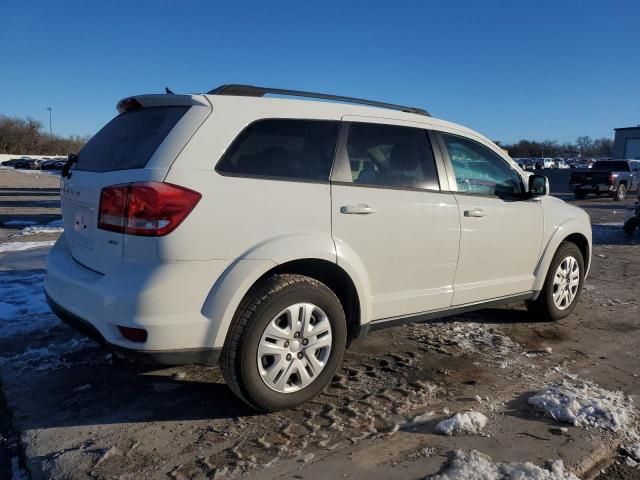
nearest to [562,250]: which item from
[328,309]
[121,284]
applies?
[328,309]

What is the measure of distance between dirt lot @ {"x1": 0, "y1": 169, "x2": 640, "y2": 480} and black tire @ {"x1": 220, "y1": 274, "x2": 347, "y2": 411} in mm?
141

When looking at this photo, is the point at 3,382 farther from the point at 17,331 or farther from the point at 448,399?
the point at 448,399

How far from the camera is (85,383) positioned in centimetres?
364

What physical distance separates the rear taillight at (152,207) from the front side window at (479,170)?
2.21 metres

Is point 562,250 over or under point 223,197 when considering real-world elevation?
under

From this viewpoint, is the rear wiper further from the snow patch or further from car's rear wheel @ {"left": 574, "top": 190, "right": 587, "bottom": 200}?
car's rear wheel @ {"left": 574, "top": 190, "right": 587, "bottom": 200}

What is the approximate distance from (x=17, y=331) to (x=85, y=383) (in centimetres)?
131

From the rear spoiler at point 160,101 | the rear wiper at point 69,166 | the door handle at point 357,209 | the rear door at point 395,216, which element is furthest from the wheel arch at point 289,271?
the rear wiper at point 69,166

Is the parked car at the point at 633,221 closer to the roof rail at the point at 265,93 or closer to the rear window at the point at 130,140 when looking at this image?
the roof rail at the point at 265,93

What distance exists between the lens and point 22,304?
5.25m

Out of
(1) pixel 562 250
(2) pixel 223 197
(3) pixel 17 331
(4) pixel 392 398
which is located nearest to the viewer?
(2) pixel 223 197

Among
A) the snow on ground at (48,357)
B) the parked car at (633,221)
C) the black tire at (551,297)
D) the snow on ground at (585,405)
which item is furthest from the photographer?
the parked car at (633,221)

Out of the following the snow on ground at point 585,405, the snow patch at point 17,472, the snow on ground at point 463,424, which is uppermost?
the snow on ground at point 585,405

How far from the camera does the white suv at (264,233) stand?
2.80 meters
